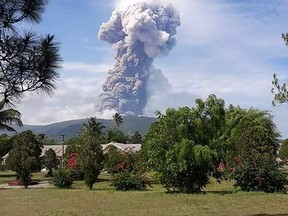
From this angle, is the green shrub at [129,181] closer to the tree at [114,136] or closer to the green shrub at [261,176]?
the green shrub at [261,176]

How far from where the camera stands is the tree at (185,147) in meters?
26.0

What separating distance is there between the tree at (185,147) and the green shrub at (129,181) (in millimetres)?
3767

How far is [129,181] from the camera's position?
30922 mm

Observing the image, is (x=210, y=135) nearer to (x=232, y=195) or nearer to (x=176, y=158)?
(x=176, y=158)

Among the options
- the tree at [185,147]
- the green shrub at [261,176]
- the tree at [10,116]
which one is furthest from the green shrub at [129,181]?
the tree at [10,116]

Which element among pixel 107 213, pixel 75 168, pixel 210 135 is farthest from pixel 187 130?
pixel 75 168

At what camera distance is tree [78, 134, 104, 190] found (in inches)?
1304

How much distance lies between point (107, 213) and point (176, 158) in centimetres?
916

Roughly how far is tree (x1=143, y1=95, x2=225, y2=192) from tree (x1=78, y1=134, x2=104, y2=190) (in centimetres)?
617

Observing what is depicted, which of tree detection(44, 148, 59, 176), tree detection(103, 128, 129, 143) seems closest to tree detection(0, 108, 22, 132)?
tree detection(44, 148, 59, 176)

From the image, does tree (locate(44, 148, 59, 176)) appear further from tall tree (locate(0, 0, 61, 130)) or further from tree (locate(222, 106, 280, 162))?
tall tree (locate(0, 0, 61, 130))

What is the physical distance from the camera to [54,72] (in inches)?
383

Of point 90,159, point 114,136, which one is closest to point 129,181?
point 90,159

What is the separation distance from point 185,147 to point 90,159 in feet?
31.5
